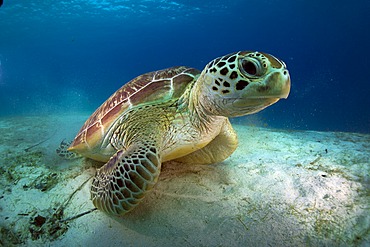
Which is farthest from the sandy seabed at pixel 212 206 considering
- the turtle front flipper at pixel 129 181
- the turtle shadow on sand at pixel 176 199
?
the turtle front flipper at pixel 129 181

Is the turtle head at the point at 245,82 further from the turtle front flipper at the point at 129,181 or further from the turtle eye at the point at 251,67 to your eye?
the turtle front flipper at the point at 129,181

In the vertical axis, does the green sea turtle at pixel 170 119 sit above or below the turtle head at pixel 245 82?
below

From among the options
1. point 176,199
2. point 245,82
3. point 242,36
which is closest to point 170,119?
point 176,199

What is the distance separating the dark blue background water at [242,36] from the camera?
72.8 feet

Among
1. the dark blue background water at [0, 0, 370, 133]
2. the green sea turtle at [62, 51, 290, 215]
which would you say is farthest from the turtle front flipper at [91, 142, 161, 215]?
the dark blue background water at [0, 0, 370, 133]

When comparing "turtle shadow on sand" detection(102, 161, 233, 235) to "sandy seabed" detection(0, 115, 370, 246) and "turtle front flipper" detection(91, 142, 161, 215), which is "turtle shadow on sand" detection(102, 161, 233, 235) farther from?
"turtle front flipper" detection(91, 142, 161, 215)

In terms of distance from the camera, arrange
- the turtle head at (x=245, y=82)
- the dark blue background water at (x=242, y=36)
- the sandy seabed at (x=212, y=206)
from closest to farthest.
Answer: the sandy seabed at (x=212, y=206) → the turtle head at (x=245, y=82) → the dark blue background water at (x=242, y=36)

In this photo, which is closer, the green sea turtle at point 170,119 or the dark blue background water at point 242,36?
the green sea turtle at point 170,119

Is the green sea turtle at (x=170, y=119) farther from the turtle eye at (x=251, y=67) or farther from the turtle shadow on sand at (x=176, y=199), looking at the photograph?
the turtle shadow on sand at (x=176, y=199)

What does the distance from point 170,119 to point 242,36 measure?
39.6 meters

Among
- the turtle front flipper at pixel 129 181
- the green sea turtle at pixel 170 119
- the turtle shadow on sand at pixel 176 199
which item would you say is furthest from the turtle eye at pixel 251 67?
the turtle shadow on sand at pixel 176 199

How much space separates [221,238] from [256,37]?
Result: 3997 centimetres

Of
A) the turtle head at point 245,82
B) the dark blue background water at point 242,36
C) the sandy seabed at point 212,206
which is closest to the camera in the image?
the sandy seabed at point 212,206

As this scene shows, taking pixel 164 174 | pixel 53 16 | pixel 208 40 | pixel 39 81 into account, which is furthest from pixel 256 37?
pixel 39 81
